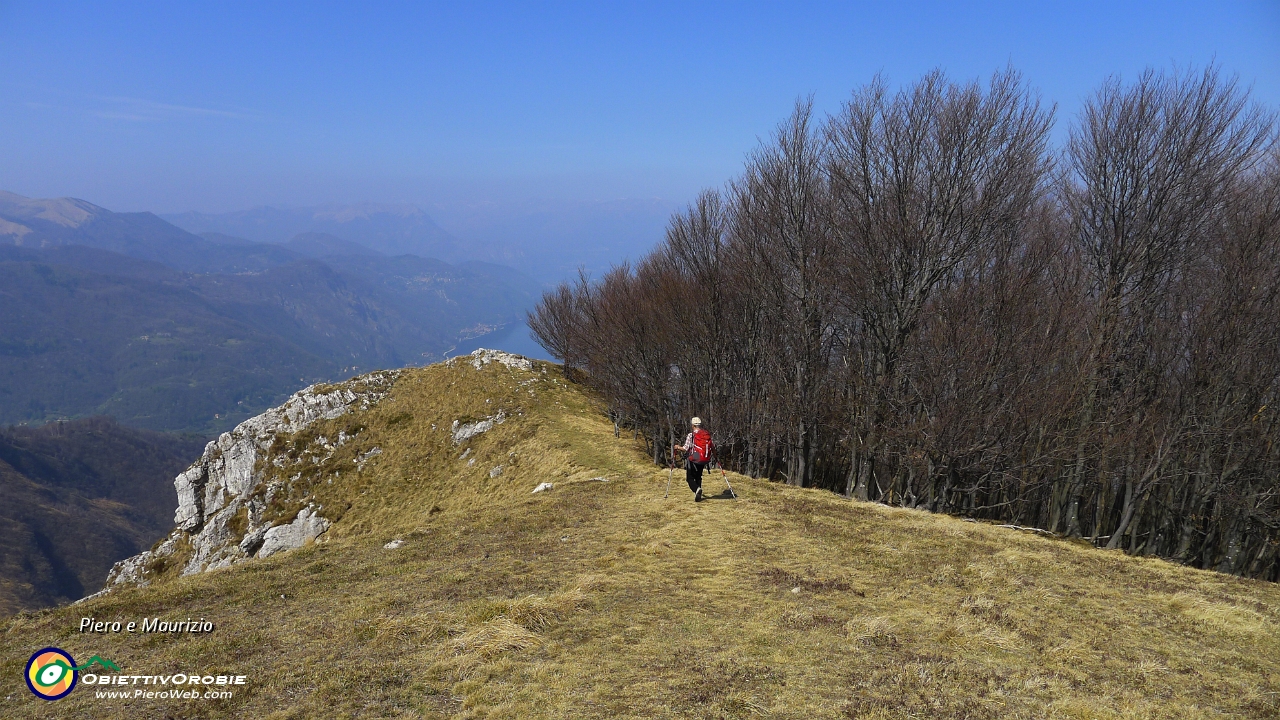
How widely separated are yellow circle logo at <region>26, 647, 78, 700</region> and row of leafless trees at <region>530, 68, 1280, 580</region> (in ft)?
83.2

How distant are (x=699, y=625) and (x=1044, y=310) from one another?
73.1 ft

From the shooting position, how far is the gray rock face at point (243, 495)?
41.6 m

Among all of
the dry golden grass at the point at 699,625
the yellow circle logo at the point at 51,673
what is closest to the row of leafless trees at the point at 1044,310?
the dry golden grass at the point at 699,625

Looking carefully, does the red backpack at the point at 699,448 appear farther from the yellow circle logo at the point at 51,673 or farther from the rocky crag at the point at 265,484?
the rocky crag at the point at 265,484

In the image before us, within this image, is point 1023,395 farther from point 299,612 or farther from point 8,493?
point 8,493

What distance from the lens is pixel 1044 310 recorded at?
85.6 ft

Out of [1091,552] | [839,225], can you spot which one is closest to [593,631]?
[1091,552]

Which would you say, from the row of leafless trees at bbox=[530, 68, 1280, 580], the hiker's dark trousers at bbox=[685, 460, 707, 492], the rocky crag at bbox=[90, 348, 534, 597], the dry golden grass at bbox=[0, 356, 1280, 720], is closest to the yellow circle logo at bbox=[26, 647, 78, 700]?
the dry golden grass at bbox=[0, 356, 1280, 720]

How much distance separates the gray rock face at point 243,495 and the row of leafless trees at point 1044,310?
34.5 metres

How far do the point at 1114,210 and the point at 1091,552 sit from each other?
14.7 m

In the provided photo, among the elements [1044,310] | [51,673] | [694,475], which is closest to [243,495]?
[694,475]

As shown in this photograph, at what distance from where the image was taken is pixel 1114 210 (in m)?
26.2

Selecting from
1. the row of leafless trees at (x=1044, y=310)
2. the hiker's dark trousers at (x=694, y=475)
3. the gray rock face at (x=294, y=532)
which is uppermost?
the row of leafless trees at (x=1044, y=310)

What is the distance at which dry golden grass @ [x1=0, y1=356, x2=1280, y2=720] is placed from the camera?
955 cm
